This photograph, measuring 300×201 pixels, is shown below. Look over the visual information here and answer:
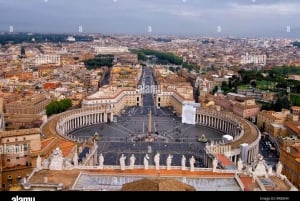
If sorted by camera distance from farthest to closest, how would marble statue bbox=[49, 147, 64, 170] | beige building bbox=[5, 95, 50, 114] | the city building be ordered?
beige building bbox=[5, 95, 50, 114] < the city building < marble statue bbox=[49, 147, 64, 170]

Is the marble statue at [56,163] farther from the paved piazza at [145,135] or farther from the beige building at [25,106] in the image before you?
the beige building at [25,106]

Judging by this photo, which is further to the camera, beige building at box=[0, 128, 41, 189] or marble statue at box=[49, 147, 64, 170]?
beige building at box=[0, 128, 41, 189]

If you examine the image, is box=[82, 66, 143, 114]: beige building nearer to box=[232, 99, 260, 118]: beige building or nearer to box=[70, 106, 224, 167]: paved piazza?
box=[70, 106, 224, 167]: paved piazza

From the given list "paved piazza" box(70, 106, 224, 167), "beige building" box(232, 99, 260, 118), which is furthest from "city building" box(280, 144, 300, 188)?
"beige building" box(232, 99, 260, 118)

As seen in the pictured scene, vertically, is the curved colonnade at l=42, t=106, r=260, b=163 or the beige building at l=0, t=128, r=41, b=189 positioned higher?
the beige building at l=0, t=128, r=41, b=189

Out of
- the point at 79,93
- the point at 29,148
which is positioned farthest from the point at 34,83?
the point at 29,148
